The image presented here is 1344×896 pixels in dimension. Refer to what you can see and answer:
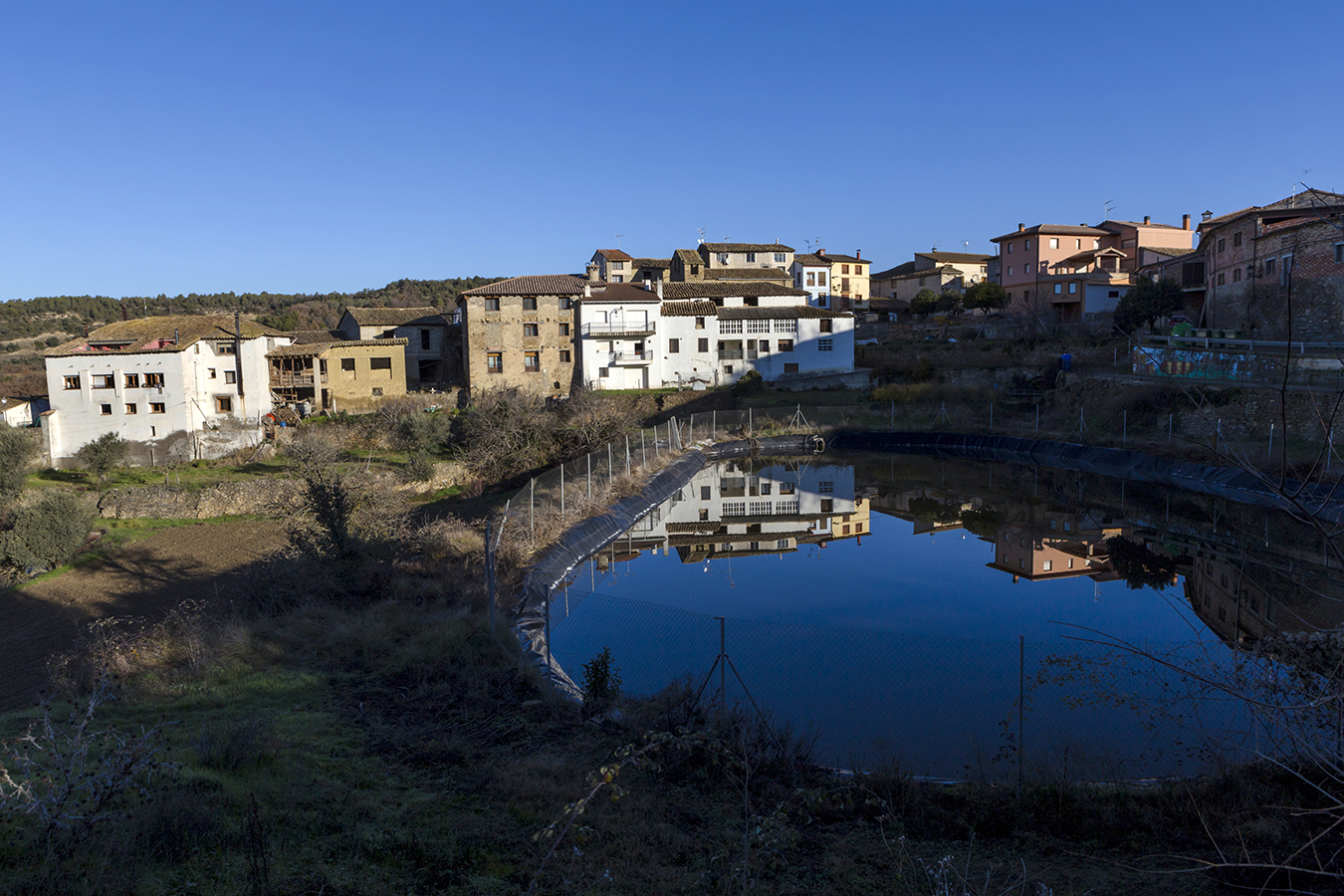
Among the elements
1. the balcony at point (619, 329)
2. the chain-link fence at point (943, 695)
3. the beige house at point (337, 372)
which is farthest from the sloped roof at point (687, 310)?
the chain-link fence at point (943, 695)

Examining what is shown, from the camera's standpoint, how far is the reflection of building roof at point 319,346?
39.3 meters

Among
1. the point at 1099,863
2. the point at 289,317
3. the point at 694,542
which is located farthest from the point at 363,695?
the point at 289,317

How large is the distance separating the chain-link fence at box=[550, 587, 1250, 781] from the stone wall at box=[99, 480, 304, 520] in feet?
59.4

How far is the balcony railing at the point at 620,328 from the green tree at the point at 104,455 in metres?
21.7

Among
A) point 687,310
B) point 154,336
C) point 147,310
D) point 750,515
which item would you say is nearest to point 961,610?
point 750,515

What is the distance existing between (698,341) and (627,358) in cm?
415

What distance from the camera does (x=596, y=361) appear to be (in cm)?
4397

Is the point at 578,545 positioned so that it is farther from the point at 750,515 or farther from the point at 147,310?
the point at 147,310

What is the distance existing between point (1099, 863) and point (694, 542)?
1453 centimetres

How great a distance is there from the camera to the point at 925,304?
179 ft

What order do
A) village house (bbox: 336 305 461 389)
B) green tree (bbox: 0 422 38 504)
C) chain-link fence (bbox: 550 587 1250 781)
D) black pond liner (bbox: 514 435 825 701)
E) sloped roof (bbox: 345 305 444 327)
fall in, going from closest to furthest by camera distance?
1. chain-link fence (bbox: 550 587 1250 781)
2. black pond liner (bbox: 514 435 825 701)
3. green tree (bbox: 0 422 38 504)
4. sloped roof (bbox: 345 305 444 327)
5. village house (bbox: 336 305 461 389)

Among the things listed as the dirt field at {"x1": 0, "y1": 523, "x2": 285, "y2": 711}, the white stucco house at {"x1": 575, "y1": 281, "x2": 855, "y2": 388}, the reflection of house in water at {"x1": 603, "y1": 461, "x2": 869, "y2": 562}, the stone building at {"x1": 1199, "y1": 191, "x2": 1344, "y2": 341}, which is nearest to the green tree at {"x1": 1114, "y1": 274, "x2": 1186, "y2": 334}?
the stone building at {"x1": 1199, "y1": 191, "x2": 1344, "y2": 341}

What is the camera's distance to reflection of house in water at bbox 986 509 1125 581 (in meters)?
16.3

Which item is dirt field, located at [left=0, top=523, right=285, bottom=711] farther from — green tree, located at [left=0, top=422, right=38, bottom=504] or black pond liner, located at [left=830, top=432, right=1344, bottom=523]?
black pond liner, located at [left=830, top=432, right=1344, bottom=523]
